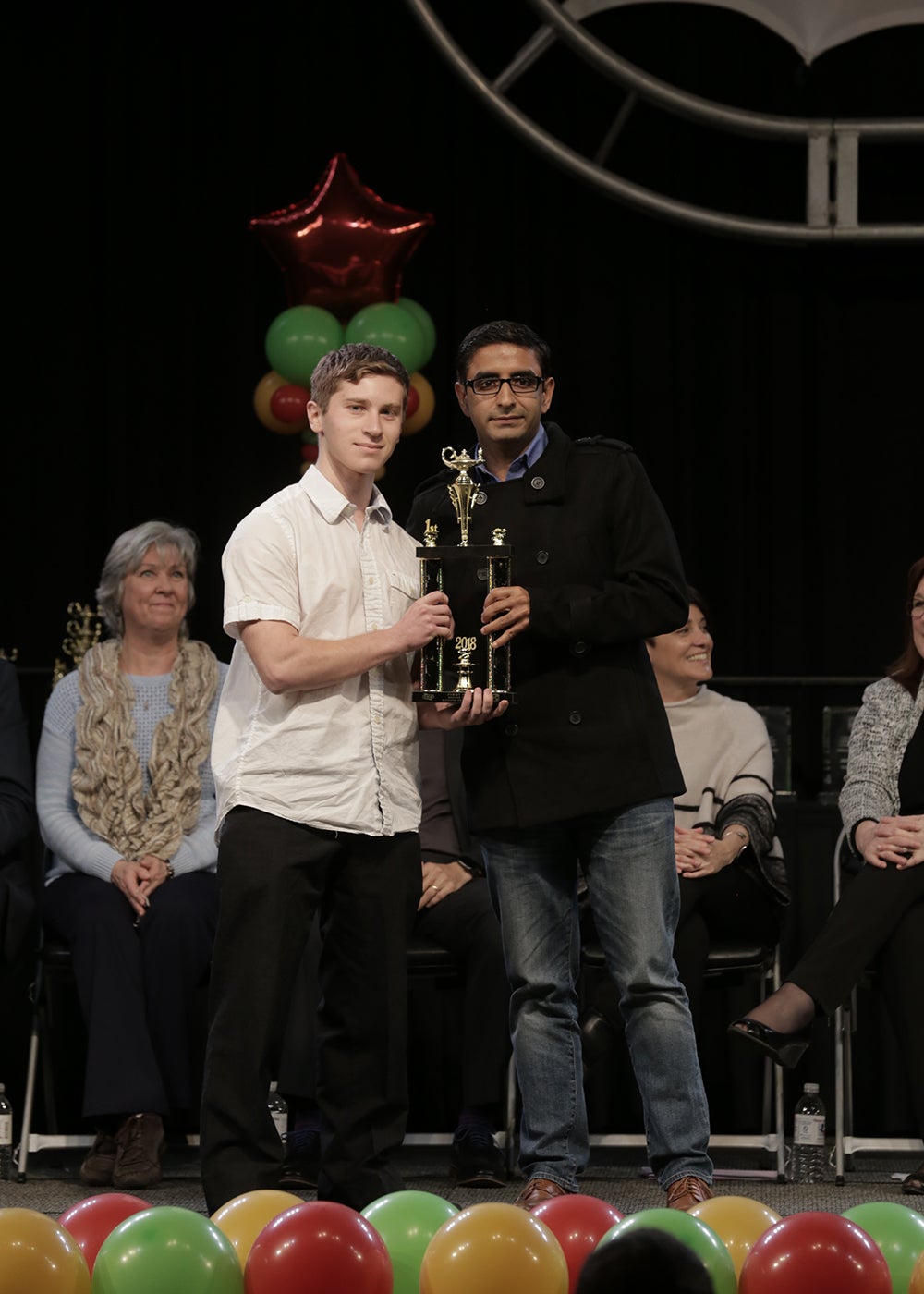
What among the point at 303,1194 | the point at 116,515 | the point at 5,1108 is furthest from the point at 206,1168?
the point at 116,515

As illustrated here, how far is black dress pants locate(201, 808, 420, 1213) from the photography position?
8.67 ft

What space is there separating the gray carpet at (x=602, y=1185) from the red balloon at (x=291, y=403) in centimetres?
238

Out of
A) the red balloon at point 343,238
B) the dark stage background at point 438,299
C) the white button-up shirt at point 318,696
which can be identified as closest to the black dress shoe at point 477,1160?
the white button-up shirt at point 318,696

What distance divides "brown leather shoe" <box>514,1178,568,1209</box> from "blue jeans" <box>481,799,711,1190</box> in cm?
2

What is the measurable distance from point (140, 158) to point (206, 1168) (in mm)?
4489

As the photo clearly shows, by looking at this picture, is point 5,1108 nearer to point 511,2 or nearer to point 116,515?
point 116,515

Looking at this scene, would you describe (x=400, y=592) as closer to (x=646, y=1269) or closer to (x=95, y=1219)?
(x=95, y=1219)

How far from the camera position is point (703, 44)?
19.9 ft

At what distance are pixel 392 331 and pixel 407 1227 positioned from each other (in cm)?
355

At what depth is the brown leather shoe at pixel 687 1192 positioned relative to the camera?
274 cm

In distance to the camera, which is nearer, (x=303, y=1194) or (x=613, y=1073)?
(x=303, y=1194)

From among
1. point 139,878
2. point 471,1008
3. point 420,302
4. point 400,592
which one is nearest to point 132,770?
point 139,878

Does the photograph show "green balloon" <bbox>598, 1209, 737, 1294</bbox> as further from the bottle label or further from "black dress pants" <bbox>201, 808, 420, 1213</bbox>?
the bottle label

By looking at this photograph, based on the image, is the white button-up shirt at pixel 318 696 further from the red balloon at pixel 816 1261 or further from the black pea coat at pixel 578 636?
the red balloon at pixel 816 1261
